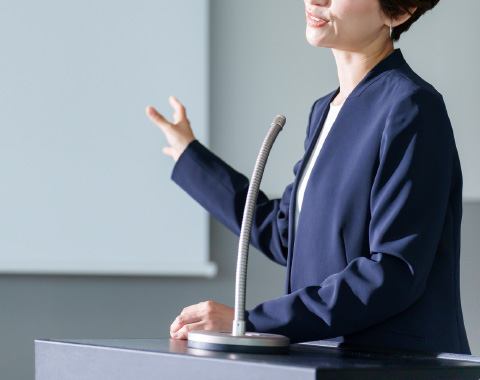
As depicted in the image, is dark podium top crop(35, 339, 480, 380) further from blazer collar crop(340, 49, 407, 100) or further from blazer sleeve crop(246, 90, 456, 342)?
blazer collar crop(340, 49, 407, 100)

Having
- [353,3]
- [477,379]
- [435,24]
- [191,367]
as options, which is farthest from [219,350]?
[435,24]

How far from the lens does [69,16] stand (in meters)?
2.61

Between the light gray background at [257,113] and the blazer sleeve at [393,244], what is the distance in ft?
5.10

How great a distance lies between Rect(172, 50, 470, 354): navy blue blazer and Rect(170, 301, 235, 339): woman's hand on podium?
4 cm

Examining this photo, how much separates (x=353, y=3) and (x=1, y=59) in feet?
5.04

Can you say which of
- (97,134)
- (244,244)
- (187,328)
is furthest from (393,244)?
(97,134)

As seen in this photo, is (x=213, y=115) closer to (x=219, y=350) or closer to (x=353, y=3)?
(x=353, y=3)

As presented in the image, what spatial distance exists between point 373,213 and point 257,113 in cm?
165

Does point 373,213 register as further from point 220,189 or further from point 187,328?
point 220,189

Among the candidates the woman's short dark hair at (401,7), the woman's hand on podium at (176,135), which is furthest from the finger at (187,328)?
the woman's short dark hair at (401,7)

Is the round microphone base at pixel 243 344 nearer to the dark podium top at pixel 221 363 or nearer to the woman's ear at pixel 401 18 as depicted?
the dark podium top at pixel 221 363

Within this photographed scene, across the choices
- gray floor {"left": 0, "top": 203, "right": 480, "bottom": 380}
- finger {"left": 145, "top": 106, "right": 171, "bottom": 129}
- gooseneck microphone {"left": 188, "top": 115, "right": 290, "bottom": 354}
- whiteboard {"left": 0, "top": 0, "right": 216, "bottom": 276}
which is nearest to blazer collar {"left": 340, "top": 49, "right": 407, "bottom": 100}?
gooseneck microphone {"left": 188, "top": 115, "right": 290, "bottom": 354}

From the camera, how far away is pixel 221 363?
2.81 ft

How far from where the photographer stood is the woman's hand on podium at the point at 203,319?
3.84 feet
